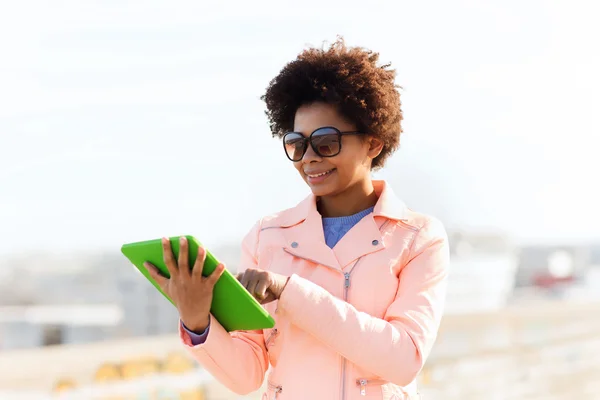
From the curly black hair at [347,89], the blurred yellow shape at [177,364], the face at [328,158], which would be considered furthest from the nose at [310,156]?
the blurred yellow shape at [177,364]

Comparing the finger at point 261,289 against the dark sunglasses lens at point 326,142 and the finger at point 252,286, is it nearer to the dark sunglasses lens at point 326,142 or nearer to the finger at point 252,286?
the finger at point 252,286

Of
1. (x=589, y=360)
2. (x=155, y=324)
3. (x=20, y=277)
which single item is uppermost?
(x=589, y=360)

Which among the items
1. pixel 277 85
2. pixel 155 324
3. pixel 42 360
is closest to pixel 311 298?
pixel 277 85

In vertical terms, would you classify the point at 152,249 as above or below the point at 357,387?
above

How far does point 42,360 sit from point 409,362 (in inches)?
126

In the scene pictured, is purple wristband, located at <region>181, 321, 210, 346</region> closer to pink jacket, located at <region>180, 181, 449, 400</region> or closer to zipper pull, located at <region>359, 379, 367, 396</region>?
pink jacket, located at <region>180, 181, 449, 400</region>

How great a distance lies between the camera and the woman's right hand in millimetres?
2020

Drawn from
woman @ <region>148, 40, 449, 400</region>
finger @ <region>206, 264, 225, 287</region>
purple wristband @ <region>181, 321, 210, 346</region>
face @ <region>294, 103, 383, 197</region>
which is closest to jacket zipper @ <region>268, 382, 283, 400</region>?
woman @ <region>148, 40, 449, 400</region>

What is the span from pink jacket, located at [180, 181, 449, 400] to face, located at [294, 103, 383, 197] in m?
0.10

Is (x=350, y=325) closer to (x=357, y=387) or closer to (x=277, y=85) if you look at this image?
(x=357, y=387)

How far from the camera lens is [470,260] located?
7225 centimetres

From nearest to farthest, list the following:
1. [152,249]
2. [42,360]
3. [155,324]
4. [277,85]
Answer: [152,249] → [277,85] → [42,360] → [155,324]

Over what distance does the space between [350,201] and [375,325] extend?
0.41 metres

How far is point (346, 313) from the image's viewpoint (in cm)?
214
